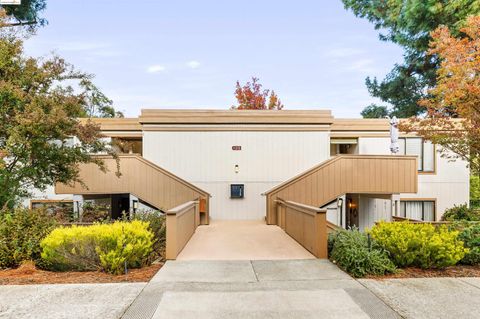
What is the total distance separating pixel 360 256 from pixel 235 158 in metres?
9.08

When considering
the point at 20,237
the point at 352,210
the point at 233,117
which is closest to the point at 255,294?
the point at 20,237

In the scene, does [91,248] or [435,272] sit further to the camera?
[91,248]

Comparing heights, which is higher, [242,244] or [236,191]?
[236,191]

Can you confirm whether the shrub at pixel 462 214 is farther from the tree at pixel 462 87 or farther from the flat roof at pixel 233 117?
the flat roof at pixel 233 117

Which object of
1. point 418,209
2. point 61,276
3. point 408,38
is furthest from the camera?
point 408,38

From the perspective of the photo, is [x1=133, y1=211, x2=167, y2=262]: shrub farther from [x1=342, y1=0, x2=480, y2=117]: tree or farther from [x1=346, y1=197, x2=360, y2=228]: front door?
[x1=342, y1=0, x2=480, y2=117]: tree

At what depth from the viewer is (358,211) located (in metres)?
16.0

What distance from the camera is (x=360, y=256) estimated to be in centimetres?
637

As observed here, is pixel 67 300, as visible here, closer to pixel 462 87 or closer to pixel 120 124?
pixel 462 87

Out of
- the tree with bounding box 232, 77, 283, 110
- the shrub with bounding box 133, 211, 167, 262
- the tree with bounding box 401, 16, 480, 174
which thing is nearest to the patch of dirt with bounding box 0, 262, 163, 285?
the shrub with bounding box 133, 211, 167, 262

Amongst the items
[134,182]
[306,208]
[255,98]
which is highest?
[255,98]

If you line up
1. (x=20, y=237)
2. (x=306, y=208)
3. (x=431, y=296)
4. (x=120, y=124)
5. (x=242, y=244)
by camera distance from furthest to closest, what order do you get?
(x=120, y=124) → (x=242, y=244) → (x=306, y=208) → (x=20, y=237) → (x=431, y=296)

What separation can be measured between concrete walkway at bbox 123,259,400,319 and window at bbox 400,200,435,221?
11.0m

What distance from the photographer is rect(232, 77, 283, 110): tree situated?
31.6 meters
